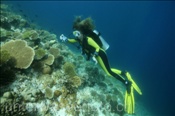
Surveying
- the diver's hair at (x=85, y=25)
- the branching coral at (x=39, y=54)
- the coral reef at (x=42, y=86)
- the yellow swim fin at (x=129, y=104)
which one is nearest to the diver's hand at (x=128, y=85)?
the yellow swim fin at (x=129, y=104)

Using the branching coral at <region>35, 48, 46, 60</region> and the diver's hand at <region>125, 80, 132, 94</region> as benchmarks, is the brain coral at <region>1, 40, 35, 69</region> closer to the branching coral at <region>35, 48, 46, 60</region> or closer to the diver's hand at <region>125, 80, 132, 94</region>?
the branching coral at <region>35, 48, 46, 60</region>

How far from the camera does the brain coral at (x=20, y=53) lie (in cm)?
655

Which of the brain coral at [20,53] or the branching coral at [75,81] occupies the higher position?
the brain coral at [20,53]

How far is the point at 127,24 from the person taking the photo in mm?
134750

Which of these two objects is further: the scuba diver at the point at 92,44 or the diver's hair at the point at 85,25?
the diver's hair at the point at 85,25

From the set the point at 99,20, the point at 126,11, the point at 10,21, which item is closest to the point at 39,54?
the point at 10,21

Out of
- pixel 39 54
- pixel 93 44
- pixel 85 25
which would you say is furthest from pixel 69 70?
pixel 85 25

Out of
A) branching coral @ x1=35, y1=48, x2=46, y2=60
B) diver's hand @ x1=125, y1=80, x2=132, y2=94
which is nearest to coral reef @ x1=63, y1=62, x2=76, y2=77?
branching coral @ x1=35, y1=48, x2=46, y2=60

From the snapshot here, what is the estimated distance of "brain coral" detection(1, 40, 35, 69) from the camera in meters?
6.55

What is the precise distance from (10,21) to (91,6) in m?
163

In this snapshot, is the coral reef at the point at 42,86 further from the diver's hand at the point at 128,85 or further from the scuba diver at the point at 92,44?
the diver's hand at the point at 128,85

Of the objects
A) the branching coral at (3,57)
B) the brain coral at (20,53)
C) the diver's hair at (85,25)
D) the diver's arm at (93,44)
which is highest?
the diver's hair at (85,25)

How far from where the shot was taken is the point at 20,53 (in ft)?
22.0

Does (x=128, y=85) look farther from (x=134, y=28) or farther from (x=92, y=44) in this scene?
(x=134, y=28)
